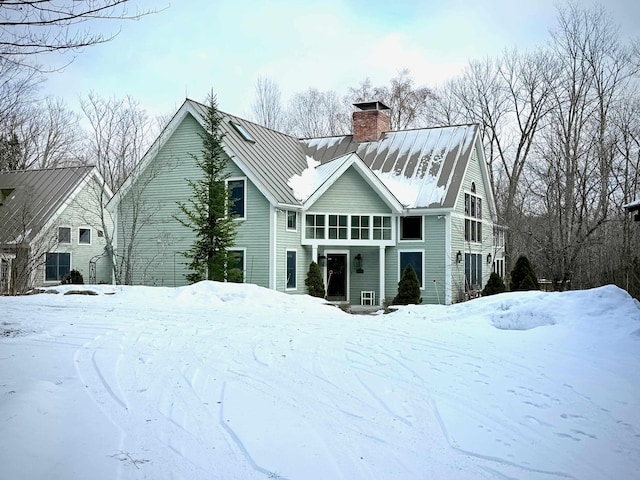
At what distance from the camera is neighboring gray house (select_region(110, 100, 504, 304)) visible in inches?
814

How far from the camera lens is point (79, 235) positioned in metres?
27.8

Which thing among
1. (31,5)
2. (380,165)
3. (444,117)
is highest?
(444,117)

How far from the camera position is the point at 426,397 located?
6.19m

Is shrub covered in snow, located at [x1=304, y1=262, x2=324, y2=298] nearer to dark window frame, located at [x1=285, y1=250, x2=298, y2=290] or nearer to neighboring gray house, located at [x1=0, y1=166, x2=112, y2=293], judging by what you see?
dark window frame, located at [x1=285, y1=250, x2=298, y2=290]

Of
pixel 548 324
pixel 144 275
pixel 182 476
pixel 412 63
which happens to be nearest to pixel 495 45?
pixel 412 63

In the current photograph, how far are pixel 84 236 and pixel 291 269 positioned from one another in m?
11.8

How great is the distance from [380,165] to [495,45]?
1327 centimetres

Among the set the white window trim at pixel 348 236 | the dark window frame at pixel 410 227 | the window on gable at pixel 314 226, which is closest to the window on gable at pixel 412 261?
the dark window frame at pixel 410 227

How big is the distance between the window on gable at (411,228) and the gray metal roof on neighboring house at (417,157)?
667mm

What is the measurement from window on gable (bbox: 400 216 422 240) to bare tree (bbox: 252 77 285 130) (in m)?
20.2

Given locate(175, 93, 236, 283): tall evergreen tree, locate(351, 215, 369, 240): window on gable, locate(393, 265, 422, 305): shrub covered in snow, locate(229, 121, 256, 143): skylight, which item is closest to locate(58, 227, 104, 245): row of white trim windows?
locate(229, 121, 256, 143): skylight

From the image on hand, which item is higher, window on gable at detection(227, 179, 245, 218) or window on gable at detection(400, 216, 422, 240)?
window on gable at detection(227, 179, 245, 218)

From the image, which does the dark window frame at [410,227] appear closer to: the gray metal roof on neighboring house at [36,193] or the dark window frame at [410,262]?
the dark window frame at [410,262]

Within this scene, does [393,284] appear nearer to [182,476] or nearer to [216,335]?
[216,335]
